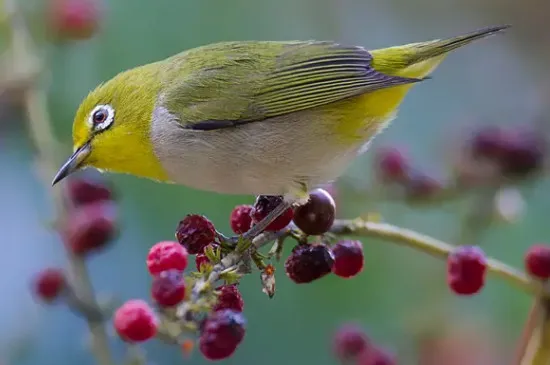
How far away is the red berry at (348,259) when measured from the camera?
169 centimetres

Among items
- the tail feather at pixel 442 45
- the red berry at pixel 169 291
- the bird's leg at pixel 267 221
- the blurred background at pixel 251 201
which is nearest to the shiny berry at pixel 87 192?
the blurred background at pixel 251 201

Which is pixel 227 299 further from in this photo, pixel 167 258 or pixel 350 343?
pixel 350 343

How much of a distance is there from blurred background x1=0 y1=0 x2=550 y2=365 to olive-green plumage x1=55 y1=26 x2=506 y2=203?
0.30 m

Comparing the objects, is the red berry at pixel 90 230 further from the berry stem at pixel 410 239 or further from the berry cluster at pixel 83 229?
the berry stem at pixel 410 239

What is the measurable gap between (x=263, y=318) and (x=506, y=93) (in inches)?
73.3

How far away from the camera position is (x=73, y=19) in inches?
109

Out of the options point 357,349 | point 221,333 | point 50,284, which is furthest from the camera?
point 357,349

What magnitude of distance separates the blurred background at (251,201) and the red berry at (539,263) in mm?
692

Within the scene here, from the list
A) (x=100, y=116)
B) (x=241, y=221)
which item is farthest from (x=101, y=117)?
(x=241, y=221)

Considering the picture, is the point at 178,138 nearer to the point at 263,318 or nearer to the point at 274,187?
the point at 274,187

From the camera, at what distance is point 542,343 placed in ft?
5.18

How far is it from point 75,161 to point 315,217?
31.4 inches

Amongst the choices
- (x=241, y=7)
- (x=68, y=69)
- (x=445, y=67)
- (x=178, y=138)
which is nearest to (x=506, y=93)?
(x=445, y=67)

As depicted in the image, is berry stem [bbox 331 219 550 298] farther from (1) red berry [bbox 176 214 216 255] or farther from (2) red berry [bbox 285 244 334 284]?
(1) red berry [bbox 176 214 216 255]
